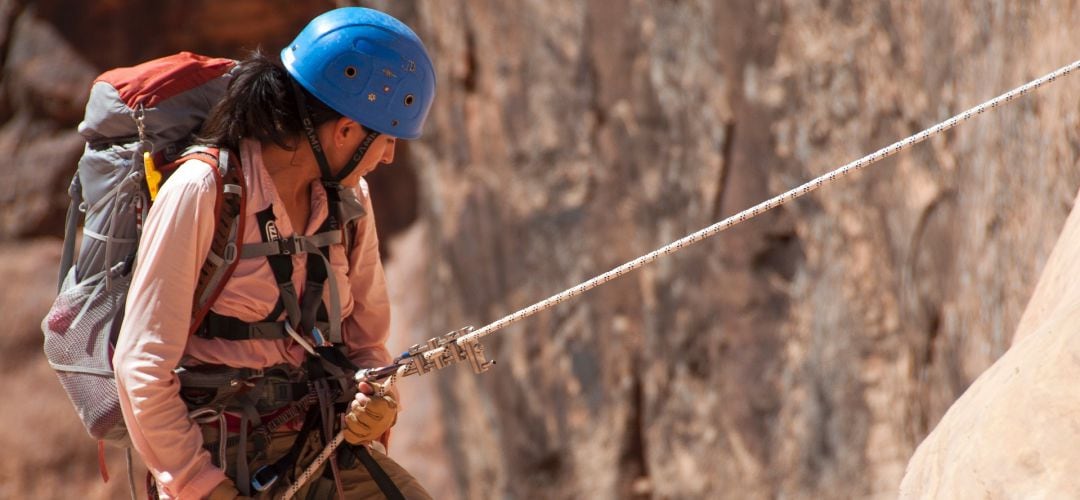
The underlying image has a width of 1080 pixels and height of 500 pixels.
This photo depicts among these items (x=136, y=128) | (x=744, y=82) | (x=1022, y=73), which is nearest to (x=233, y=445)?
(x=136, y=128)

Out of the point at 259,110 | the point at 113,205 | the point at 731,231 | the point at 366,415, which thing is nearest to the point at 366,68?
the point at 259,110

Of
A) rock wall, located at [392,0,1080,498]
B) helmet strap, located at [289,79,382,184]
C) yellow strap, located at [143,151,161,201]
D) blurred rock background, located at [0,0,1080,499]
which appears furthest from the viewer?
blurred rock background, located at [0,0,1080,499]

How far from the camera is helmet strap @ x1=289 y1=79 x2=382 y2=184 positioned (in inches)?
87.0

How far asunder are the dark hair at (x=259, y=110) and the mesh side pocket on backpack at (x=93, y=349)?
322 millimetres

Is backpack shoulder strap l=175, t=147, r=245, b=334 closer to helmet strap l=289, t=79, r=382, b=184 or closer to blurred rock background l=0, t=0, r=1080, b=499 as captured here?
helmet strap l=289, t=79, r=382, b=184

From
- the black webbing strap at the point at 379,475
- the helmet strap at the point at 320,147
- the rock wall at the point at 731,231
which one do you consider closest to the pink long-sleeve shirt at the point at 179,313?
the helmet strap at the point at 320,147

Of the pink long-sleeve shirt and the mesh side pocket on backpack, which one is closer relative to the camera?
the pink long-sleeve shirt

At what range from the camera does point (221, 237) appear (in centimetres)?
205

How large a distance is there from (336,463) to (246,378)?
0.77 ft

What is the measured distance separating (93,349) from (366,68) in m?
0.71

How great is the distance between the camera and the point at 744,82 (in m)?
4.96

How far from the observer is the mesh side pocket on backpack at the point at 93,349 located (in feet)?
7.04

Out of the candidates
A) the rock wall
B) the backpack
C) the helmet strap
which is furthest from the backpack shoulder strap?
the rock wall

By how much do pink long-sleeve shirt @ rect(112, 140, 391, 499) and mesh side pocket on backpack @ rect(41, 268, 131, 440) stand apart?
117 mm
